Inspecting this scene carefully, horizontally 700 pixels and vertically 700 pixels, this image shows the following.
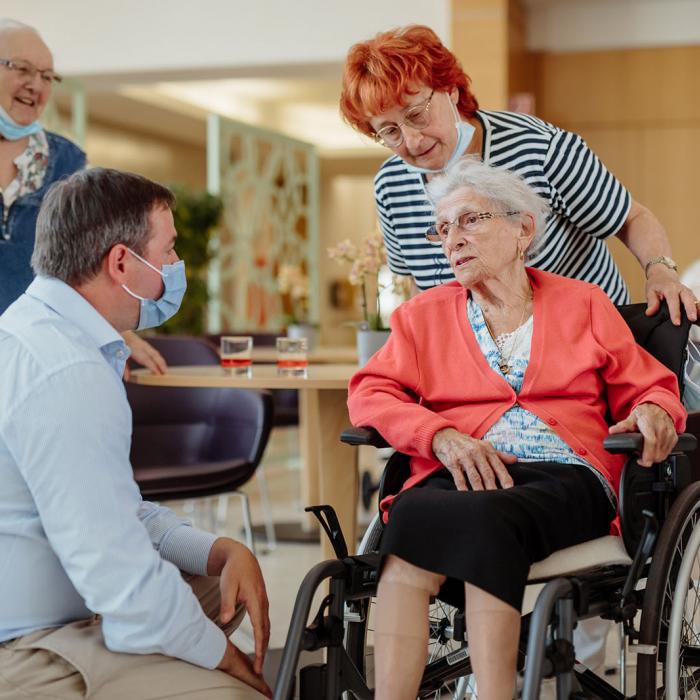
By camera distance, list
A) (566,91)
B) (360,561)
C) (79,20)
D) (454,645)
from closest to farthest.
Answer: (360,561)
(454,645)
(79,20)
(566,91)

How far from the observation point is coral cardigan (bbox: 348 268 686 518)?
1987 mm

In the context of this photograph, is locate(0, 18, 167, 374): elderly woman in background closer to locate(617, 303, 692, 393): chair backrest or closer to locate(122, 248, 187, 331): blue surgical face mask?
locate(122, 248, 187, 331): blue surgical face mask

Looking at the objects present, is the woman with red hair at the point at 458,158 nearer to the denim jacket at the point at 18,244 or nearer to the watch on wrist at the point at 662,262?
the watch on wrist at the point at 662,262

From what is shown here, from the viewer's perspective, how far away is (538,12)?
7.86m

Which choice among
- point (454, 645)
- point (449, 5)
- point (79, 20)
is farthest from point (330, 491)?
point (79, 20)

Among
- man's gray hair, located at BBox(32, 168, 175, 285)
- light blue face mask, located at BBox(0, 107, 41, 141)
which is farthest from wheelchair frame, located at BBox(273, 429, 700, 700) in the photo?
light blue face mask, located at BBox(0, 107, 41, 141)

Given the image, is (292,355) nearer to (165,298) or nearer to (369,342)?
(369,342)

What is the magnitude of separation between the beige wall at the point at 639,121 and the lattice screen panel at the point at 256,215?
2.08 meters

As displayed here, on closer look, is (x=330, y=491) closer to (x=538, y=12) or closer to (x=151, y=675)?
(x=151, y=675)

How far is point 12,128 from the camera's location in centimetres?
282

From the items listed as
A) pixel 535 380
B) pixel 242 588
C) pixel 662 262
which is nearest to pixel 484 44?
pixel 662 262

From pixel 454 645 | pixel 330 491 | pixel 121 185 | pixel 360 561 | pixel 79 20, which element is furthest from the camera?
pixel 79 20

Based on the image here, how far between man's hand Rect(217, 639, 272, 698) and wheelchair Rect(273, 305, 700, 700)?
5cm

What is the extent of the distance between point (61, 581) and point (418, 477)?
0.69 meters
